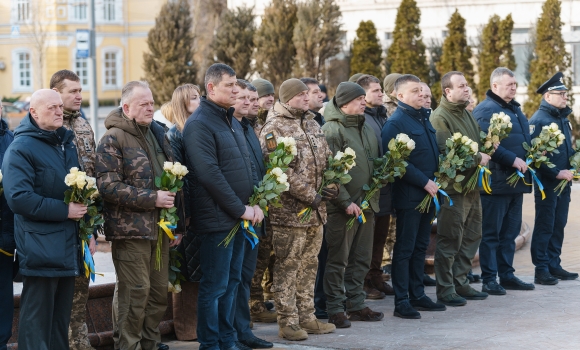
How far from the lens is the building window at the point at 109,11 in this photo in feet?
158

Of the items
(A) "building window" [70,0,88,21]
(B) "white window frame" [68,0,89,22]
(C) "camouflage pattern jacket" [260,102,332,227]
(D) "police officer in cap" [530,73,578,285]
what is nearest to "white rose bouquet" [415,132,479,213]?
(C) "camouflage pattern jacket" [260,102,332,227]

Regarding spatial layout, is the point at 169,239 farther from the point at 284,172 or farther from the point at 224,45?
the point at 224,45

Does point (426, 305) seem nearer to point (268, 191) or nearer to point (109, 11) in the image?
point (268, 191)

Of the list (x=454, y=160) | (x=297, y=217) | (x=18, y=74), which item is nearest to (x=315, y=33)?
(x=454, y=160)

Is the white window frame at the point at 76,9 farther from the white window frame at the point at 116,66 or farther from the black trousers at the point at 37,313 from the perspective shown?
the black trousers at the point at 37,313

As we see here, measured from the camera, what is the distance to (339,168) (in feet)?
26.2

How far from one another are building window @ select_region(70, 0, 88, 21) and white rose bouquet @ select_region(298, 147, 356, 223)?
41.2 meters

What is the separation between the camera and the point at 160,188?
6.79 m

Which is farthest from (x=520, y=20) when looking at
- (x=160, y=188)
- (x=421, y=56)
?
(x=160, y=188)

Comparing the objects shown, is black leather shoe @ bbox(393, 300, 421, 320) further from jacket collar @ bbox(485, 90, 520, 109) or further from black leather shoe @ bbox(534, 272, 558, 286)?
jacket collar @ bbox(485, 90, 520, 109)

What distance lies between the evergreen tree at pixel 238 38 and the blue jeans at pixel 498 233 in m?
15.2

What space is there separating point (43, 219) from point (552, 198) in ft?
20.0

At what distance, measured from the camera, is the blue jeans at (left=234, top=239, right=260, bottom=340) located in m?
7.55

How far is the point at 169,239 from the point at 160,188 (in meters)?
0.53
